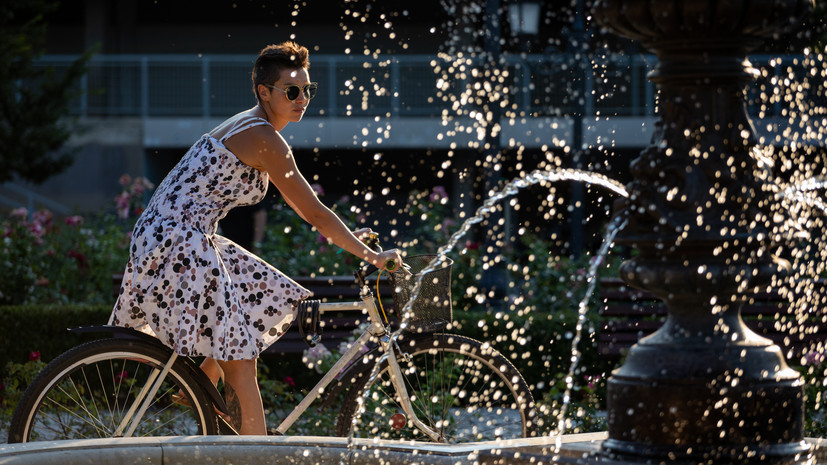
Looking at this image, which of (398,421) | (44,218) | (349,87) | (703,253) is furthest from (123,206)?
(349,87)

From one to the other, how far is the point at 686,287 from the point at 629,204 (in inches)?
9.5

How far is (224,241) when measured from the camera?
12.9 feet

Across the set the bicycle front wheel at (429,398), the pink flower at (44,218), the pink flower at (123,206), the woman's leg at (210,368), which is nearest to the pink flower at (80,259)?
the pink flower at (44,218)

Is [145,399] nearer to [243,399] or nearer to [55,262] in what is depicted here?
[243,399]

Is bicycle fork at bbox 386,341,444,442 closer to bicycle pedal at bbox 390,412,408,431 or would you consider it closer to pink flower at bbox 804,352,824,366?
bicycle pedal at bbox 390,412,408,431

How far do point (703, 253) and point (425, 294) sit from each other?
1539 mm

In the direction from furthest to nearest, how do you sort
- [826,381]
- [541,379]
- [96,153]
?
[96,153]
[541,379]
[826,381]

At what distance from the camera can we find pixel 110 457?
9.21 ft

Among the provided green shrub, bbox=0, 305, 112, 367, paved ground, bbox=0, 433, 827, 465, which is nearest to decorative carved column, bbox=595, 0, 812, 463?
paved ground, bbox=0, 433, 827, 465

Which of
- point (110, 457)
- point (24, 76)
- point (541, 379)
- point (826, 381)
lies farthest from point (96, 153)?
point (110, 457)

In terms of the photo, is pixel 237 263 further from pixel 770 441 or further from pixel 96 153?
pixel 96 153

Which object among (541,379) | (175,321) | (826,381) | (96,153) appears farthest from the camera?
(96,153)

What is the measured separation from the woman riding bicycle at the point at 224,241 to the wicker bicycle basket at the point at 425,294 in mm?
253

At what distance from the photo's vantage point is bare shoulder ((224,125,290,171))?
12.3ft
